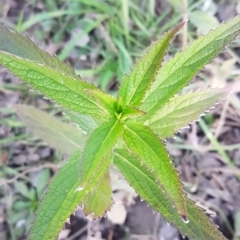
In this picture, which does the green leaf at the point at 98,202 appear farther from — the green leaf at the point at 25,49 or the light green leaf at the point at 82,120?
the green leaf at the point at 25,49

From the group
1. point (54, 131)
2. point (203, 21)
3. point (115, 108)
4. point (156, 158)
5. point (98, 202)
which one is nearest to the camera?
point (156, 158)

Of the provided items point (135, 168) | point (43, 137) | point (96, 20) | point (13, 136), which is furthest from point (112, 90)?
point (135, 168)

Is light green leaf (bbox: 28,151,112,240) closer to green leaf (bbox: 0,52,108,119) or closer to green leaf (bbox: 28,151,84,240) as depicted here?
green leaf (bbox: 28,151,84,240)

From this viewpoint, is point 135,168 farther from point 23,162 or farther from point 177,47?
point 177,47

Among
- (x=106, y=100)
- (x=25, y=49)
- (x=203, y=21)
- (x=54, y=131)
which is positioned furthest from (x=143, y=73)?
(x=203, y=21)

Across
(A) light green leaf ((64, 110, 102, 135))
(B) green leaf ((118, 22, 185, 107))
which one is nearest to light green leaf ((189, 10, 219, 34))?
(A) light green leaf ((64, 110, 102, 135))

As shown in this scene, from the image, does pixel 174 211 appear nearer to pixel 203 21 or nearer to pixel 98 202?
pixel 98 202
